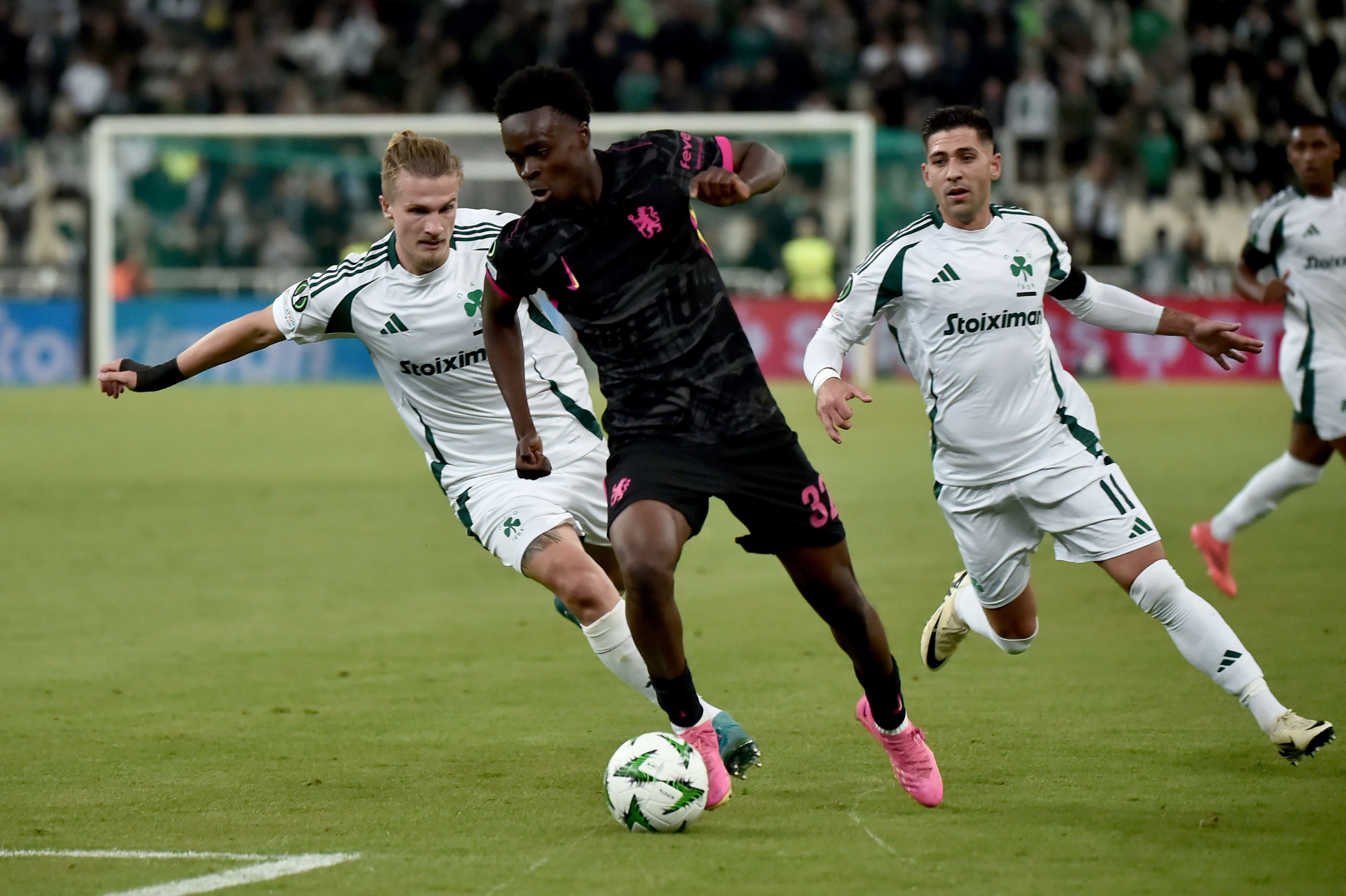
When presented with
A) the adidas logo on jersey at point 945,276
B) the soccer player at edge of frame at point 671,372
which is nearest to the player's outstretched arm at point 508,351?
the soccer player at edge of frame at point 671,372

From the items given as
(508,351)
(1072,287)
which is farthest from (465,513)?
(1072,287)

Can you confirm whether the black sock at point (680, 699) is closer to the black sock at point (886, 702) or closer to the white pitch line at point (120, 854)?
the black sock at point (886, 702)

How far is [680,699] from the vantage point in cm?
520

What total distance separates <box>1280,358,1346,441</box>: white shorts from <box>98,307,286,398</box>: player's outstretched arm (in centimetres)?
532

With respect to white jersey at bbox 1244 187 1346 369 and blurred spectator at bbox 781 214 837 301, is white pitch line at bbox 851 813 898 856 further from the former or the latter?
blurred spectator at bbox 781 214 837 301

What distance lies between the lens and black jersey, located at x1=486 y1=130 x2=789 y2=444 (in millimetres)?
5191

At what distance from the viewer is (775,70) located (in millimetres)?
26641

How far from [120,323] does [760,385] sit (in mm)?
20454

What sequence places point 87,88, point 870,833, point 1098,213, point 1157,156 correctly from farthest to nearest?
1. point 87,88
2. point 1157,156
3. point 1098,213
4. point 870,833

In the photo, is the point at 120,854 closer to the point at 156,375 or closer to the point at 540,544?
the point at 540,544

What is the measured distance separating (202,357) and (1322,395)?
569cm

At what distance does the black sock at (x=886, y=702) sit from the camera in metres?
5.29

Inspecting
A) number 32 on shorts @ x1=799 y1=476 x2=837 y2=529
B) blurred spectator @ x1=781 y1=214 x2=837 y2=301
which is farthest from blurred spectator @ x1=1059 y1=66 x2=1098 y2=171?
number 32 on shorts @ x1=799 y1=476 x2=837 y2=529

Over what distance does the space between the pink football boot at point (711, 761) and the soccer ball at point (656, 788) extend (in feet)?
0.23
